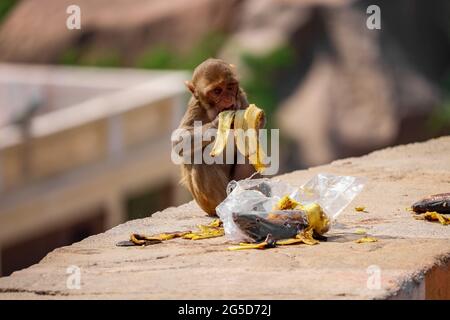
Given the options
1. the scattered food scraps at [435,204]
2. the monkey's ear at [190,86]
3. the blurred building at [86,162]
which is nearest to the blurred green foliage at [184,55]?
the blurred building at [86,162]

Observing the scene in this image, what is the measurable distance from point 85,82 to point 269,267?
16517 mm

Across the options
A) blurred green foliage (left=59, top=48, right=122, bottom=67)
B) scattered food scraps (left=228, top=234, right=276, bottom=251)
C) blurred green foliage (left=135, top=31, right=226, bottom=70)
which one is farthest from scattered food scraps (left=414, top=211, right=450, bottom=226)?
blurred green foliage (left=59, top=48, right=122, bottom=67)

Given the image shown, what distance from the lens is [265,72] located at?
2166 cm

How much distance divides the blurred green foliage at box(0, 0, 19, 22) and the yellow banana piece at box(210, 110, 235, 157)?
20799 millimetres

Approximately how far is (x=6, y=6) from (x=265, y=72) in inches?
318

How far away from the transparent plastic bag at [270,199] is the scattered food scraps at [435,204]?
0.49m

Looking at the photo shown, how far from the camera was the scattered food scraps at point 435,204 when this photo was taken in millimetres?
6961

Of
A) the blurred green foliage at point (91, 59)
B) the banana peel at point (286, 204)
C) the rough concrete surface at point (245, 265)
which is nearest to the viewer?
the rough concrete surface at point (245, 265)

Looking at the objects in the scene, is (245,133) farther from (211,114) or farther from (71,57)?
(71,57)

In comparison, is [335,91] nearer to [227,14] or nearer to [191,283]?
[227,14]

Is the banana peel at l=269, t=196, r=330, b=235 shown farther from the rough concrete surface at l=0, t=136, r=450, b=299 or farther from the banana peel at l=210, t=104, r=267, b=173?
the banana peel at l=210, t=104, r=267, b=173

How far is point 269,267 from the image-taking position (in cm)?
588

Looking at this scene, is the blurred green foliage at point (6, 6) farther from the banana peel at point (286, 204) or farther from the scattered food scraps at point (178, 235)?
the banana peel at point (286, 204)

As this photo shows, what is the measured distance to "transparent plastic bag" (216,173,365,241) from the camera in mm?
6359
